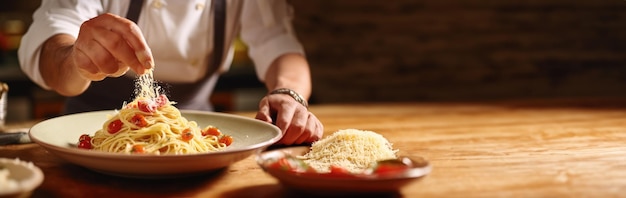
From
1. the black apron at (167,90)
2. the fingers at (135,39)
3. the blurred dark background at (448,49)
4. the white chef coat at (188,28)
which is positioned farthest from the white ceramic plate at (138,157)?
the blurred dark background at (448,49)

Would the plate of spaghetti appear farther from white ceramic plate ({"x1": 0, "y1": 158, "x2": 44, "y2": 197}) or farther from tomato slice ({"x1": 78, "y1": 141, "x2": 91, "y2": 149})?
white ceramic plate ({"x1": 0, "y1": 158, "x2": 44, "y2": 197})

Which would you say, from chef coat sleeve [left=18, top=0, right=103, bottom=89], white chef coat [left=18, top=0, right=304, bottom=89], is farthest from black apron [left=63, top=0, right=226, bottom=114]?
chef coat sleeve [left=18, top=0, right=103, bottom=89]

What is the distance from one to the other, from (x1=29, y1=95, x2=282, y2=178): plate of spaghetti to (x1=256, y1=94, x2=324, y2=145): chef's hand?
76 mm

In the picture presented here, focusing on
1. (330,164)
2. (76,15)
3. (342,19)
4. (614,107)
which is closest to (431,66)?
(342,19)

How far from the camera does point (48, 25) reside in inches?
73.4

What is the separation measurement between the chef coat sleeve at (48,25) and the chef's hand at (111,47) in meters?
0.49

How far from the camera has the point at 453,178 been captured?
1400mm

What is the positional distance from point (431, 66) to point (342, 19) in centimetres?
71

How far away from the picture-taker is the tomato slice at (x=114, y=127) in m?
1.48

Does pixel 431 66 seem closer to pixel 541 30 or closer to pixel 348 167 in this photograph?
pixel 541 30

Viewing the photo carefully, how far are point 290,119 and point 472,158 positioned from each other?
0.46 metres

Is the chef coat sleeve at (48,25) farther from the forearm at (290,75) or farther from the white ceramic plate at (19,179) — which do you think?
the white ceramic plate at (19,179)

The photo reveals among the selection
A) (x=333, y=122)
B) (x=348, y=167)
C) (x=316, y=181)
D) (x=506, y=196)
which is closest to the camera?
(x=316, y=181)

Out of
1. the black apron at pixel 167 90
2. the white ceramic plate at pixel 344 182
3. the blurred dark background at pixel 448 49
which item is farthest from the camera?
→ the blurred dark background at pixel 448 49
